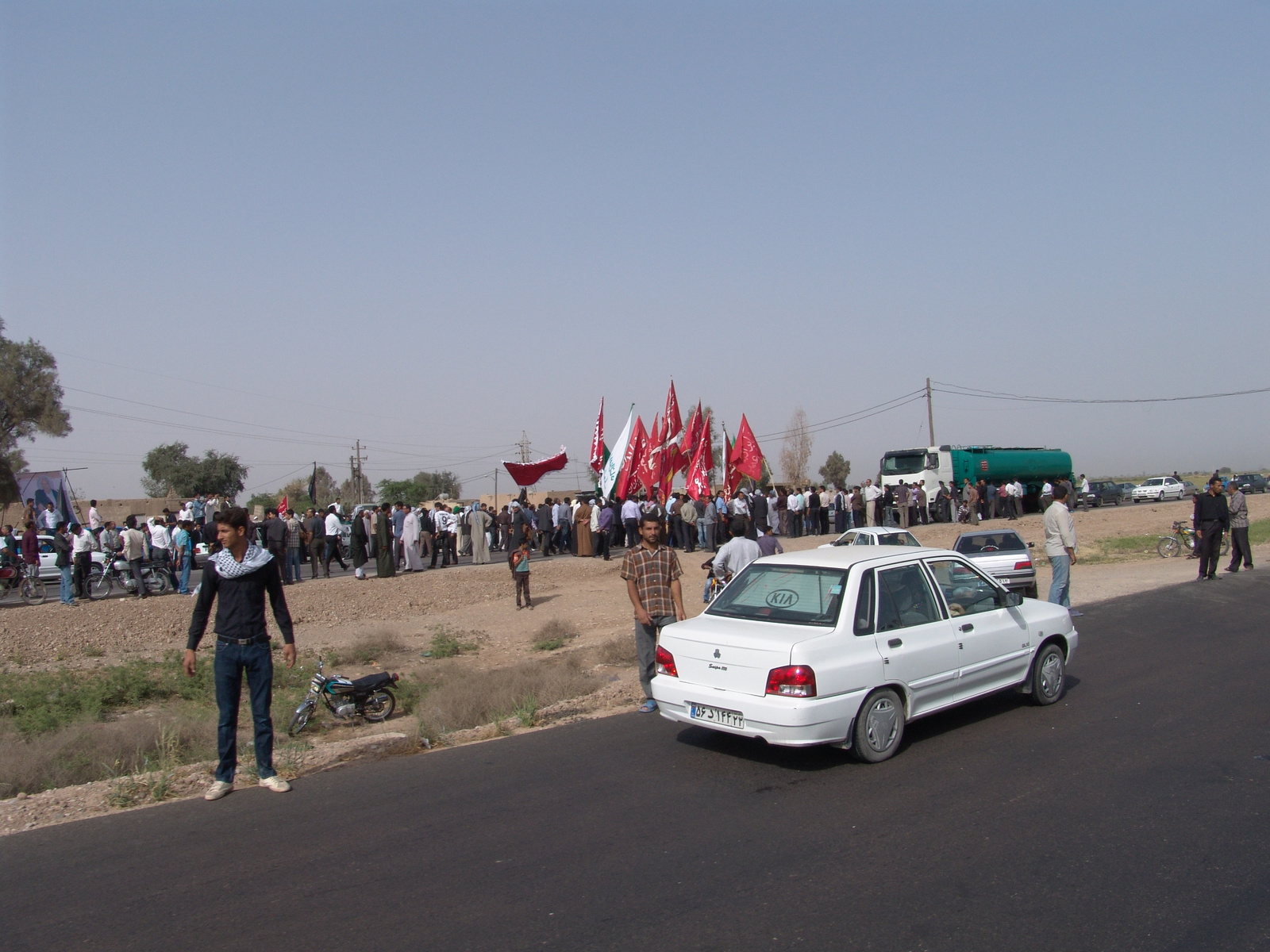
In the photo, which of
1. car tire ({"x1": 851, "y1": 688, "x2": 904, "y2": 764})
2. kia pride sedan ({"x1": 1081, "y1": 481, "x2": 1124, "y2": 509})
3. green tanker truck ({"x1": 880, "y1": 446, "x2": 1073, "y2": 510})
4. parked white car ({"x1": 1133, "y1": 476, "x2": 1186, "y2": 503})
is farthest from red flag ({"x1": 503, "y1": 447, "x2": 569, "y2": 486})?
parked white car ({"x1": 1133, "y1": 476, "x2": 1186, "y2": 503})

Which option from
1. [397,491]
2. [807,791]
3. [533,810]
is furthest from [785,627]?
[397,491]

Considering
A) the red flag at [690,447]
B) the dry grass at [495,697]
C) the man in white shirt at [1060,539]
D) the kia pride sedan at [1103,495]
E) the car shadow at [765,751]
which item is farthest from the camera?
the kia pride sedan at [1103,495]

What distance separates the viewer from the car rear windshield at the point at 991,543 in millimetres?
16094

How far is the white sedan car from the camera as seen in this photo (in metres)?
6.19

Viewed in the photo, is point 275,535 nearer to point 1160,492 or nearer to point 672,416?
point 672,416

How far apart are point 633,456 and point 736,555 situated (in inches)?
745

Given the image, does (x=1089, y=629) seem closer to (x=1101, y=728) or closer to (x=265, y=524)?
(x=1101, y=728)

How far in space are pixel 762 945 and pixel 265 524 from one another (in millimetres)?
18185

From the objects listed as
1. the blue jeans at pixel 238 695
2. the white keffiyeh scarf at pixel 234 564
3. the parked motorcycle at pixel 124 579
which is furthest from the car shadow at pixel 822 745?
the parked motorcycle at pixel 124 579

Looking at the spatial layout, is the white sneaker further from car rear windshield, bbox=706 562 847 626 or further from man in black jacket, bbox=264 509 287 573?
man in black jacket, bbox=264 509 287 573

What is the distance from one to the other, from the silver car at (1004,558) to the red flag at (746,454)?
50.9 feet

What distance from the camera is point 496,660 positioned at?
1536cm

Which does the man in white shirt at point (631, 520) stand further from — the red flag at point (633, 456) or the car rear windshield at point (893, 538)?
the car rear windshield at point (893, 538)

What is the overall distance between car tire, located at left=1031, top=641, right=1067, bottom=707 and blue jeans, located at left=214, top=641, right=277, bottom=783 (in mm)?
6070
